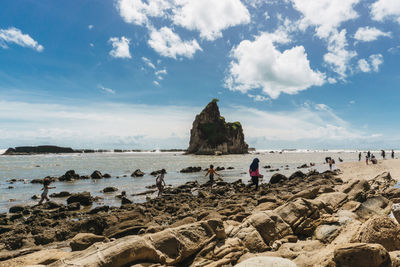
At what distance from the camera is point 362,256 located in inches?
209

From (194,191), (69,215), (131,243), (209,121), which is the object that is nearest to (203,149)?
(209,121)

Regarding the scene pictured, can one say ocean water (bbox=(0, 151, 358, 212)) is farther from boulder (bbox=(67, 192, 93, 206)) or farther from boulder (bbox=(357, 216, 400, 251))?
boulder (bbox=(357, 216, 400, 251))

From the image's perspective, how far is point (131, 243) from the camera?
234 inches

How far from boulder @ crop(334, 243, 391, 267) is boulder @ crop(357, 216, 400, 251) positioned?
1230 millimetres

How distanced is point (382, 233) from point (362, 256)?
1.83 metres

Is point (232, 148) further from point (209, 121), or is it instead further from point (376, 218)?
point (376, 218)

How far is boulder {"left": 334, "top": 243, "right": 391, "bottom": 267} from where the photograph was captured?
5270 millimetres

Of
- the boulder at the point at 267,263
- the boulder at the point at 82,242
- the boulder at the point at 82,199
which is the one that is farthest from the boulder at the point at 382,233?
the boulder at the point at 82,199

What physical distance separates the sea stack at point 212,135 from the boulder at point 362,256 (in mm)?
131831

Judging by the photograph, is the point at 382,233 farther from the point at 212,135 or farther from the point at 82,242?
the point at 212,135

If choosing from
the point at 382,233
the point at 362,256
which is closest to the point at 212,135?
the point at 382,233

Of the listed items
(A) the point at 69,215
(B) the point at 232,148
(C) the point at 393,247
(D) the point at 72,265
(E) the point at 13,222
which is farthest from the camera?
(B) the point at 232,148

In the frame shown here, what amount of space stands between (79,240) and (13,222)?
29.1ft

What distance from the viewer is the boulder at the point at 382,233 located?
6492 mm
